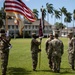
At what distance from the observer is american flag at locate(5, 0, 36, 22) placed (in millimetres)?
14602

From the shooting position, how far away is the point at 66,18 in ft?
514

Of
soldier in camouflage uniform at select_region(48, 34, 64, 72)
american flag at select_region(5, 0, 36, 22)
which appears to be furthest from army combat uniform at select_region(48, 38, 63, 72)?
american flag at select_region(5, 0, 36, 22)

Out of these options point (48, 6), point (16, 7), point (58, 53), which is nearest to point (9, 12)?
point (16, 7)

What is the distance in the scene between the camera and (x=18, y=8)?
575 inches

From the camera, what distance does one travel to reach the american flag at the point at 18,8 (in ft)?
47.9

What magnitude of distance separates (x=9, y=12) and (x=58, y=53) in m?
3.31

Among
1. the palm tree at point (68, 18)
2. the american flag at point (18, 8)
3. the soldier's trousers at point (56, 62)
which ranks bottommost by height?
the soldier's trousers at point (56, 62)

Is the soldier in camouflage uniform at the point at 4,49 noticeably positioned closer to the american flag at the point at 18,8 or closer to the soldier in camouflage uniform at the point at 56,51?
the american flag at the point at 18,8

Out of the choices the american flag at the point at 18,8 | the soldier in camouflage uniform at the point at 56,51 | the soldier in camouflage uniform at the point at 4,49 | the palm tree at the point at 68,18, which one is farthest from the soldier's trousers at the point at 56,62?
the palm tree at the point at 68,18

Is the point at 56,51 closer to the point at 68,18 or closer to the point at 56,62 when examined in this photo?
the point at 56,62

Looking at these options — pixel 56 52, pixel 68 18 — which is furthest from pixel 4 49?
pixel 68 18

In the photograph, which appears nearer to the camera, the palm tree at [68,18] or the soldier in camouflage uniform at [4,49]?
the soldier in camouflage uniform at [4,49]

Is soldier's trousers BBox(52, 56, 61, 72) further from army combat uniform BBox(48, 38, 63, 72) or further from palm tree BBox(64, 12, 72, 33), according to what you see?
palm tree BBox(64, 12, 72, 33)

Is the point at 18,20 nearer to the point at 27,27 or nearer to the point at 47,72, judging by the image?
the point at 47,72
